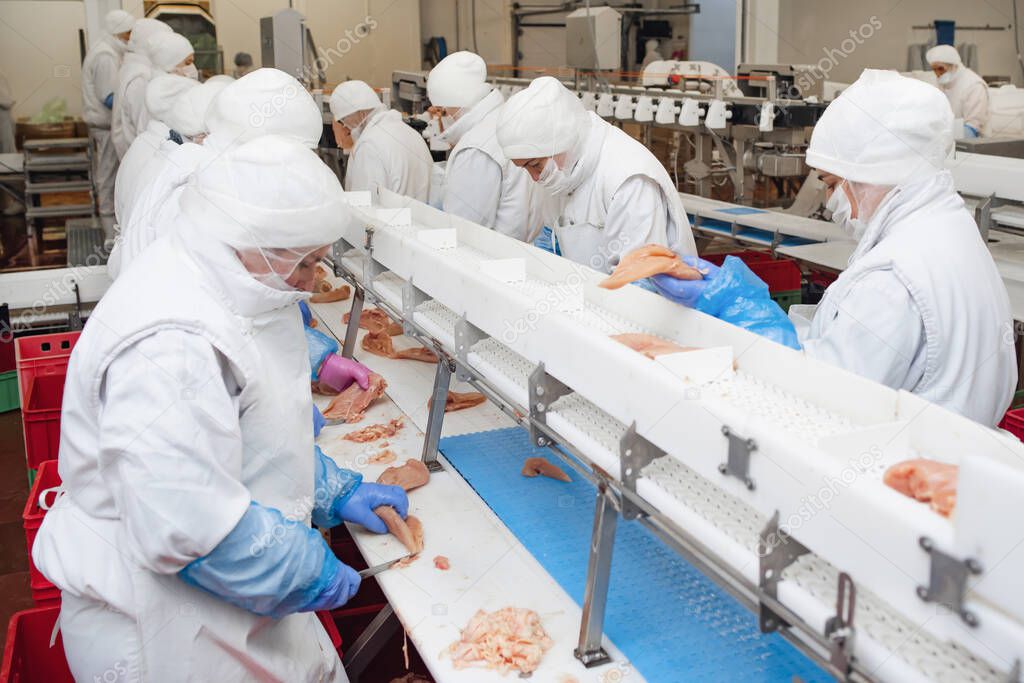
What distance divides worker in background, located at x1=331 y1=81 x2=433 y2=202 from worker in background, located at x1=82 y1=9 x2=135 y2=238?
4.91m

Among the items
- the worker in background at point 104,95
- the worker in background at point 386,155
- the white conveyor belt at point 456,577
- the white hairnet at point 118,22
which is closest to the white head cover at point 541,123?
the white conveyor belt at point 456,577

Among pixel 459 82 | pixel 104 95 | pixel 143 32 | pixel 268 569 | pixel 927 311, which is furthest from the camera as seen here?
pixel 104 95

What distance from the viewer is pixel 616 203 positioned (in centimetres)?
346

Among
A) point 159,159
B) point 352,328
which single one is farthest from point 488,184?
point 159,159

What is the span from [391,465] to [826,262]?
2878mm

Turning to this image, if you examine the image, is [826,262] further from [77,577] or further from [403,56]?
[403,56]

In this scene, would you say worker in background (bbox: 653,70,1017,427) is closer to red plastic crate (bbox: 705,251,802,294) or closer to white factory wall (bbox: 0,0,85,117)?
red plastic crate (bbox: 705,251,802,294)

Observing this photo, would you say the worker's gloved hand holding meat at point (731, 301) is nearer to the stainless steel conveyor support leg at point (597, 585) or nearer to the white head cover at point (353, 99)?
the stainless steel conveyor support leg at point (597, 585)

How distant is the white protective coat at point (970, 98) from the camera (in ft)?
30.9

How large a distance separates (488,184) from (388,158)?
3.62 ft

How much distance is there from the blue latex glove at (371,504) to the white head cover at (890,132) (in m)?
1.47

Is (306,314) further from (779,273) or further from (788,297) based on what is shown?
(779,273)

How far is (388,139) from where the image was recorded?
560cm

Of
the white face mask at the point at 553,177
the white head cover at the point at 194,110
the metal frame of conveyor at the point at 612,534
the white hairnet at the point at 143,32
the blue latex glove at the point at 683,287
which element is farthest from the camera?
the white hairnet at the point at 143,32
